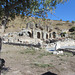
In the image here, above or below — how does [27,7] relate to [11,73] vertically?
above

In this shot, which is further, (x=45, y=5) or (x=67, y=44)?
(x=67, y=44)

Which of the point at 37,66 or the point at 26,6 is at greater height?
the point at 26,6

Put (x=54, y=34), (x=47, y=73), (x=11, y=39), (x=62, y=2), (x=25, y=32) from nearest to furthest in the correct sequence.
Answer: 1. (x=62, y=2)
2. (x=47, y=73)
3. (x=11, y=39)
4. (x=25, y=32)
5. (x=54, y=34)

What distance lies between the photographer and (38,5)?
441 centimetres

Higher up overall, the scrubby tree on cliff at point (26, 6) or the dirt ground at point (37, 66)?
the scrubby tree on cliff at point (26, 6)

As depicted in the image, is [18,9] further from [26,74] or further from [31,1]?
[26,74]

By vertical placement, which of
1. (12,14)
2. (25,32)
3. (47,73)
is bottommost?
(47,73)

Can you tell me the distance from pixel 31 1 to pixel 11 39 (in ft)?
80.6

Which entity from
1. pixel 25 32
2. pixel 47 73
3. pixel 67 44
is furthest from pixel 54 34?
pixel 47 73

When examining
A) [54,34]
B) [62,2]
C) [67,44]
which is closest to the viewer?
[62,2]

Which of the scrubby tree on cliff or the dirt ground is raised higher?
the scrubby tree on cliff

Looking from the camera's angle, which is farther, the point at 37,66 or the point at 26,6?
the point at 37,66

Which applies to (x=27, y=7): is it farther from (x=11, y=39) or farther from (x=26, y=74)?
(x=11, y=39)

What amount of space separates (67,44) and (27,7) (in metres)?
20.9
